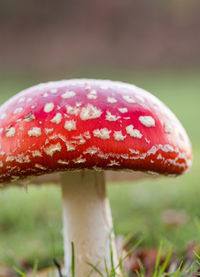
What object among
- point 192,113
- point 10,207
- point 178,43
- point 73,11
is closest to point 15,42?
point 73,11

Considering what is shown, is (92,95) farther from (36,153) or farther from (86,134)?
(36,153)

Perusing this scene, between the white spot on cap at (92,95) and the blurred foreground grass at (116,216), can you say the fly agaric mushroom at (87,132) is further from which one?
the blurred foreground grass at (116,216)

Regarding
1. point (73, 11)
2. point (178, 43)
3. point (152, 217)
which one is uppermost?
point (73, 11)

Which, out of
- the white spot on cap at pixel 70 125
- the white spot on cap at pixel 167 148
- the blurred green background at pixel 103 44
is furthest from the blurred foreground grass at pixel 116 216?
the blurred green background at pixel 103 44

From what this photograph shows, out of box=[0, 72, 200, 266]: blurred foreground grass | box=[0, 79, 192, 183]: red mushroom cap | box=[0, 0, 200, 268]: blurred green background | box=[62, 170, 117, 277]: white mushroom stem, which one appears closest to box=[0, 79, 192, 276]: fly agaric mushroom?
box=[0, 79, 192, 183]: red mushroom cap

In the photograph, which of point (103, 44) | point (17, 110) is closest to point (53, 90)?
point (17, 110)

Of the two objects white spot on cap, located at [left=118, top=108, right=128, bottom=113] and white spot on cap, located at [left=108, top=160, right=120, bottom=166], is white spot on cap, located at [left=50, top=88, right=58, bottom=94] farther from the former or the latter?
white spot on cap, located at [left=108, top=160, right=120, bottom=166]

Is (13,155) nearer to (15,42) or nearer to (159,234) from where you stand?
(159,234)
